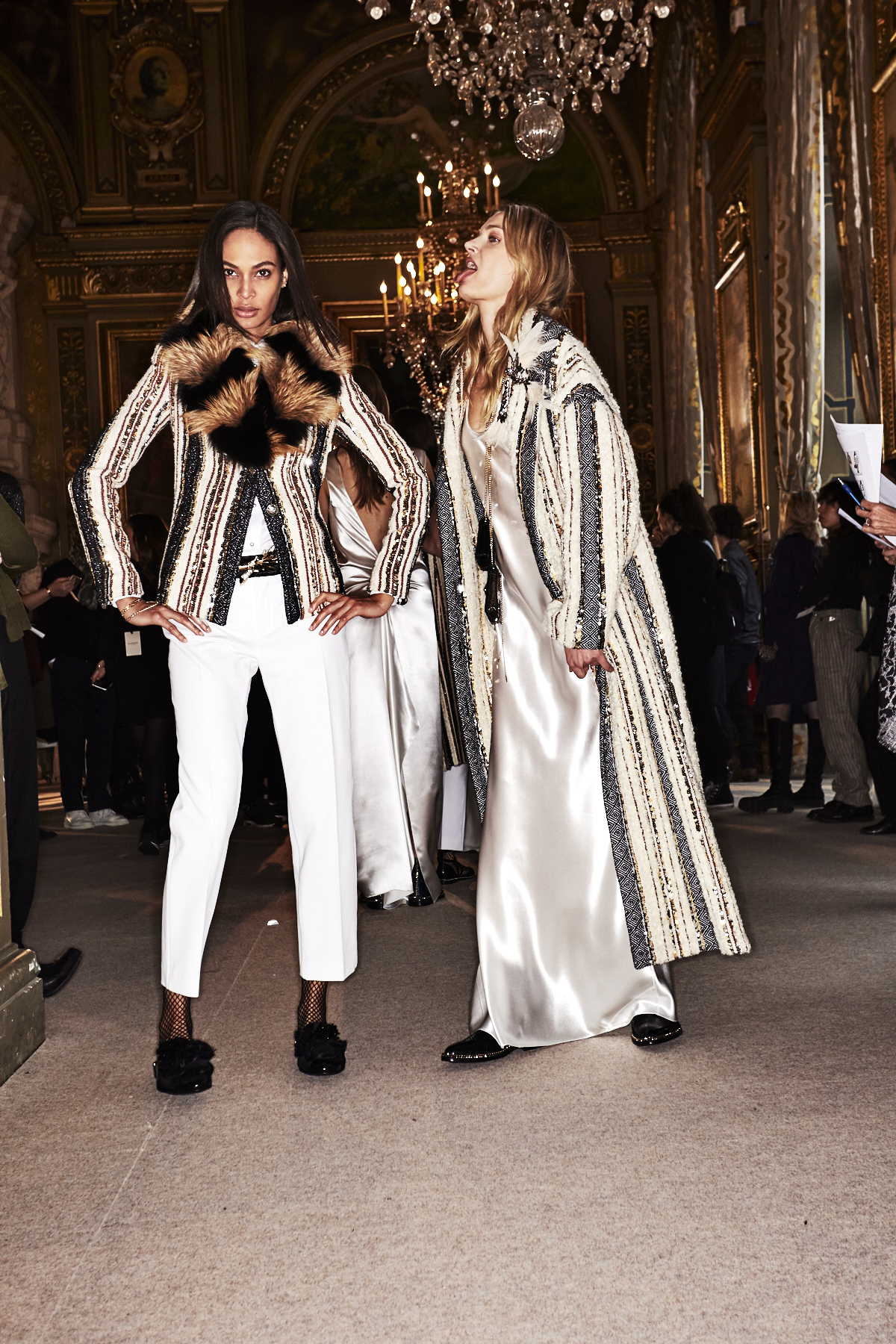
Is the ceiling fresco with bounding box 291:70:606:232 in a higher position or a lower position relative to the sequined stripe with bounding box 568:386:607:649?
higher

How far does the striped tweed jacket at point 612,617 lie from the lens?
2.51 metres

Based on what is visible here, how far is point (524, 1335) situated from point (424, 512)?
1.66 m

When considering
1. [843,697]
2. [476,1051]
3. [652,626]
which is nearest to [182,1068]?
[476,1051]

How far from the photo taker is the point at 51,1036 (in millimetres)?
2855

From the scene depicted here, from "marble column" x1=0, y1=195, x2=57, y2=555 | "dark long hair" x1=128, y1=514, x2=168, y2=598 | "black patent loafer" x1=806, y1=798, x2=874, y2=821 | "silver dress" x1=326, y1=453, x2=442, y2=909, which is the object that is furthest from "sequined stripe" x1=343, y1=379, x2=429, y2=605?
"marble column" x1=0, y1=195, x2=57, y2=555

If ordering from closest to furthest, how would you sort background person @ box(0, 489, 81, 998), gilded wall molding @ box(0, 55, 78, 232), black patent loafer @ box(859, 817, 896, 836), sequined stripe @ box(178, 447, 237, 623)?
sequined stripe @ box(178, 447, 237, 623) < background person @ box(0, 489, 81, 998) < black patent loafer @ box(859, 817, 896, 836) < gilded wall molding @ box(0, 55, 78, 232)

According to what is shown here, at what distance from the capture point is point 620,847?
2.57m

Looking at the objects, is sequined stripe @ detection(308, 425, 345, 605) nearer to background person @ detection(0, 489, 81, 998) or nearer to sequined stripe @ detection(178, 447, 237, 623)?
sequined stripe @ detection(178, 447, 237, 623)

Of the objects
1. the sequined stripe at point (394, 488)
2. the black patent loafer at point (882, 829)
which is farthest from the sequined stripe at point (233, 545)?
the black patent loafer at point (882, 829)

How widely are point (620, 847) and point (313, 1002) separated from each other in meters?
0.69

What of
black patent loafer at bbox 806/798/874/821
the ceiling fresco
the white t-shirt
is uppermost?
the ceiling fresco

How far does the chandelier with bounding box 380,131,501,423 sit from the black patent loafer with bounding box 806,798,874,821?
16.5ft

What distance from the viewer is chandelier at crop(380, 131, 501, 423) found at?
9539 millimetres

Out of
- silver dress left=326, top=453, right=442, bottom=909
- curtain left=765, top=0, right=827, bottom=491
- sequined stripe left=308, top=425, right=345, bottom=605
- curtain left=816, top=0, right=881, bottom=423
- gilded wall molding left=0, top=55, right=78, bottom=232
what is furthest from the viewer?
gilded wall molding left=0, top=55, right=78, bottom=232
